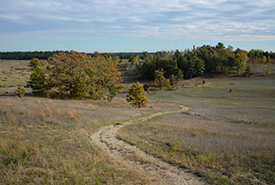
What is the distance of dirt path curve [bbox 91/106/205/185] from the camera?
8004 mm

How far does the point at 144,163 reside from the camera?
9430mm

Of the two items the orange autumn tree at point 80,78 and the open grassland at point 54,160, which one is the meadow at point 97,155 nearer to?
the open grassland at point 54,160

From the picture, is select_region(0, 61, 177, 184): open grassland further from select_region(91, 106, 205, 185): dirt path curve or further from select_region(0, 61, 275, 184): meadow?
select_region(91, 106, 205, 185): dirt path curve

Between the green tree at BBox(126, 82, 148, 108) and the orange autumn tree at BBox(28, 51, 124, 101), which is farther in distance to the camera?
the orange autumn tree at BBox(28, 51, 124, 101)

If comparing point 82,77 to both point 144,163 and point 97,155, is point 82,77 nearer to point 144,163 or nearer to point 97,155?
point 97,155

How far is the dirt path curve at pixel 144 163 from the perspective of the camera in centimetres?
800

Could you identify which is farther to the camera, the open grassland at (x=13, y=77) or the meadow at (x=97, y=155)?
the open grassland at (x=13, y=77)

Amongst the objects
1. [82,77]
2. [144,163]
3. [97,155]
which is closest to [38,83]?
[82,77]

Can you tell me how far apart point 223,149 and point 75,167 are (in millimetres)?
7205

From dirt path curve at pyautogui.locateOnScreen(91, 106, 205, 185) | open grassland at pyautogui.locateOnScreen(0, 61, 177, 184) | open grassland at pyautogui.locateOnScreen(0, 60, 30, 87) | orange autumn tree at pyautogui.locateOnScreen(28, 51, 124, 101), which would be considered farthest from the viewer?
open grassland at pyautogui.locateOnScreen(0, 60, 30, 87)

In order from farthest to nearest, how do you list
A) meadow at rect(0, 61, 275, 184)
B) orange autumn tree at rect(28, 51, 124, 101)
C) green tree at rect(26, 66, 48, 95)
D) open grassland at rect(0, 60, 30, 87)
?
open grassland at rect(0, 60, 30, 87)
orange autumn tree at rect(28, 51, 124, 101)
green tree at rect(26, 66, 48, 95)
meadow at rect(0, 61, 275, 184)

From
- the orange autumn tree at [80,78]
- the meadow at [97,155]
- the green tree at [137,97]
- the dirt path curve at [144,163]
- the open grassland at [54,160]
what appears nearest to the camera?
the open grassland at [54,160]

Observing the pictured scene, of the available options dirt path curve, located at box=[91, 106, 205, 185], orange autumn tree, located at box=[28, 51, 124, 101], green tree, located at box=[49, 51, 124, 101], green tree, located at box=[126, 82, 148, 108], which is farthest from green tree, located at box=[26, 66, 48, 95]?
dirt path curve, located at box=[91, 106, 205, 185]

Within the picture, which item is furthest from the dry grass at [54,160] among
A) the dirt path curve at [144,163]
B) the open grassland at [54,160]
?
the dirt path curve at [144,163]
